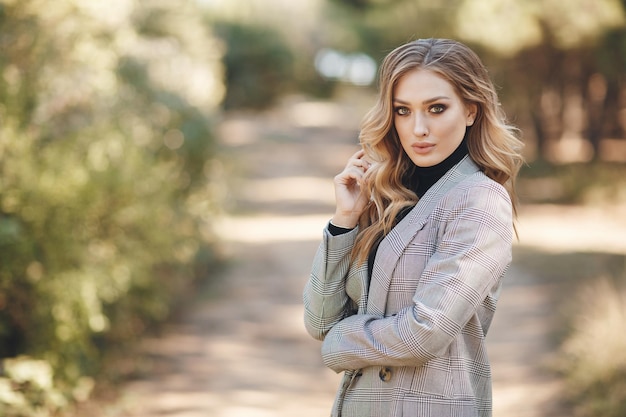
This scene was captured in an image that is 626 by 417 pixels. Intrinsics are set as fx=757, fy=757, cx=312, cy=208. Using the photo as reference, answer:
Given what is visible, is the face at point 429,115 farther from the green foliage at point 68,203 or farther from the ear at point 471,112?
the green foliage at point 68,203

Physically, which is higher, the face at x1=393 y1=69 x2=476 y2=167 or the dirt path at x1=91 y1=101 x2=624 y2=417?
the dirt path at x1=91 y1=101 x2=624 y2=417

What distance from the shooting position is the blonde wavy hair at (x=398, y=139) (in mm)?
2188

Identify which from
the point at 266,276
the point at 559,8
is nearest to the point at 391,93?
the point at 266,276

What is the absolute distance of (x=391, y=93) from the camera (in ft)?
7.41

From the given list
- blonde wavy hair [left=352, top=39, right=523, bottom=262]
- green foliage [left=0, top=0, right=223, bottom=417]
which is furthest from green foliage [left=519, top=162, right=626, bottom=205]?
blonde wavy hair [left=352, top=39, right=523, bottom=262]

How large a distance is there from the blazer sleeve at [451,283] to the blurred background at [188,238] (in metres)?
0.87

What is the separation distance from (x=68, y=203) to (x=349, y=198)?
4124mm

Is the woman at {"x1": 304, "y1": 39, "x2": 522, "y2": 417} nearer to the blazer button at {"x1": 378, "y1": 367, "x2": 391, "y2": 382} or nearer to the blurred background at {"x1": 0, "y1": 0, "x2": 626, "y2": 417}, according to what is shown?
the blazer button at {"x1": 378, "y1": 367, "x2": 391, "y2": 382}

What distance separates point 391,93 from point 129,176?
4747mm

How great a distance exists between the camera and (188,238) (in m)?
9.87

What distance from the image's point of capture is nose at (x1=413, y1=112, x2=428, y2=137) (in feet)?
7.17

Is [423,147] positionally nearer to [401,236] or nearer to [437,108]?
[437,108]

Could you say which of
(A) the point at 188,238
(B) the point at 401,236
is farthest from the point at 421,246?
(A) the point at 188,238

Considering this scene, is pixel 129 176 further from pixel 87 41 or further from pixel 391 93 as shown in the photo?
pixel 391 93
